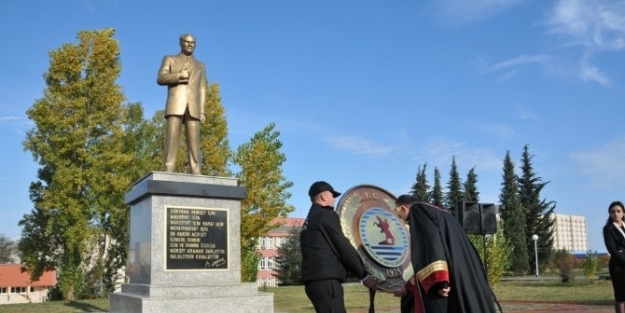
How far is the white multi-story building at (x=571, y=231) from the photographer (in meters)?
151

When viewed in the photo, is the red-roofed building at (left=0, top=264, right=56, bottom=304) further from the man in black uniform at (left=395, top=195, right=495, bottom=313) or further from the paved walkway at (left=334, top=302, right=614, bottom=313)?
the man in black uniform at (left=395, top=195, right=495, bottom=313)

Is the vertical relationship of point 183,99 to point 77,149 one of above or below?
below

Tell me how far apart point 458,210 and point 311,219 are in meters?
5.18

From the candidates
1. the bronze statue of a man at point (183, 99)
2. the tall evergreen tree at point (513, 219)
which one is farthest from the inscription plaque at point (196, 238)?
the tall evergreen tree at point (513, 219)

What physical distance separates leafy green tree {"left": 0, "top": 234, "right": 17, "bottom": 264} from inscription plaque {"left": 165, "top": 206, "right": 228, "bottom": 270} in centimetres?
7651

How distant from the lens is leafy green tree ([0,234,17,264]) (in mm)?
76562

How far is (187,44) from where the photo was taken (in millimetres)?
10672

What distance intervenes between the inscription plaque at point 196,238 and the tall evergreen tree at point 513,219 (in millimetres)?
41661

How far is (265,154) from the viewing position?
83.5ft

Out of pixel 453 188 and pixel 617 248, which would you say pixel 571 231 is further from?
pixel 617 248

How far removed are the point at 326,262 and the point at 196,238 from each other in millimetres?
4422

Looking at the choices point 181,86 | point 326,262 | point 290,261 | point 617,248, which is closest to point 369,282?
point 326,262

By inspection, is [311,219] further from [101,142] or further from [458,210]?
[101,142]

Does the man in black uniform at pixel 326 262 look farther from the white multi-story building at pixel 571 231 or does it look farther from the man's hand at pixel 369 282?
the white multi-story building at pixel 571 231
